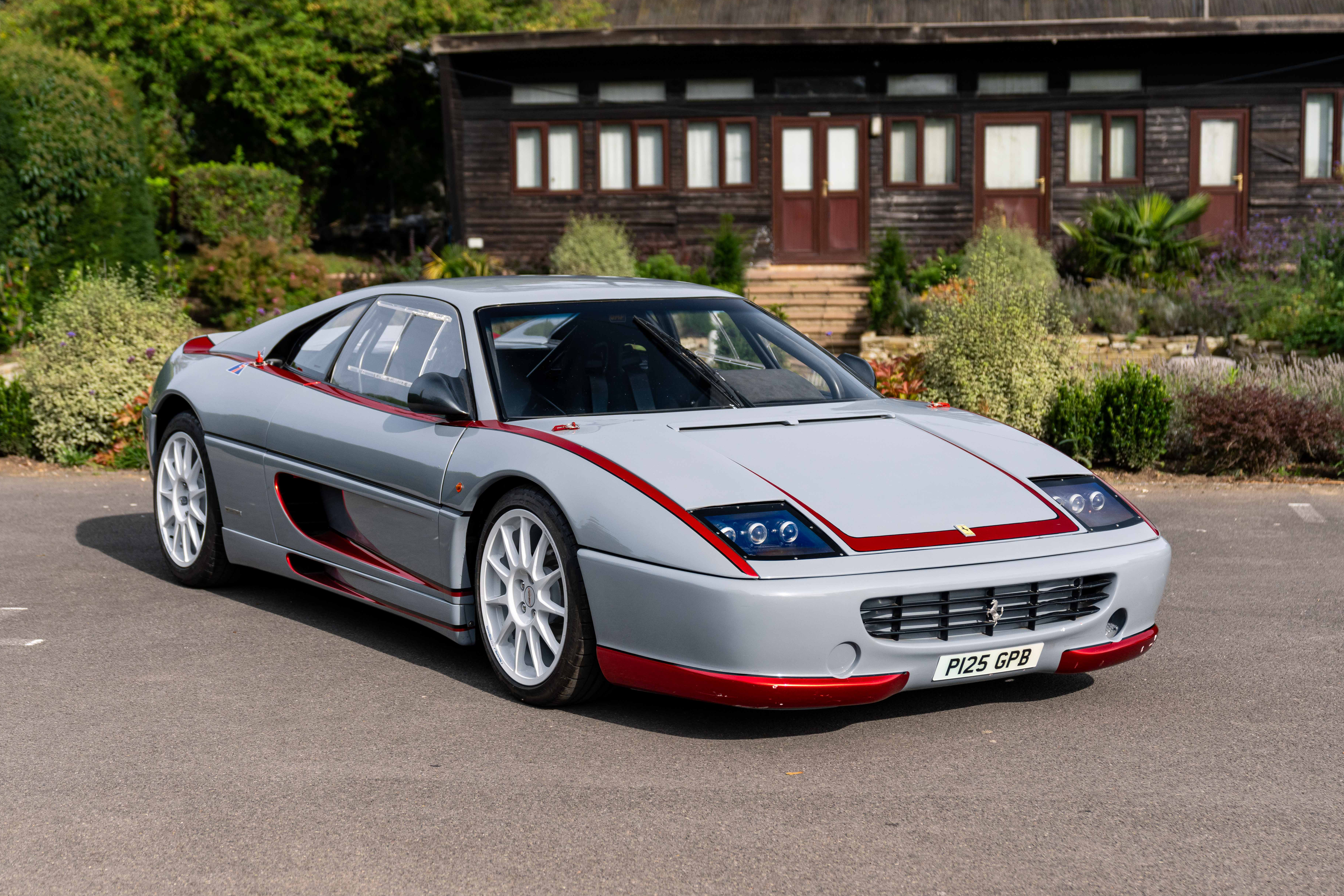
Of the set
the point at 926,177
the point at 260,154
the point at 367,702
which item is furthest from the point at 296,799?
the point at 260,154

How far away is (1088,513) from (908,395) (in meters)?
6.36

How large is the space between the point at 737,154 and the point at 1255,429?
1372 centimetres

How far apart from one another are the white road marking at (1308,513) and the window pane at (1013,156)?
1398cm

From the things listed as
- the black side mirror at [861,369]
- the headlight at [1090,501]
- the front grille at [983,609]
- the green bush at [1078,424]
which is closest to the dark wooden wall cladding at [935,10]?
the green bush at [1078,424]

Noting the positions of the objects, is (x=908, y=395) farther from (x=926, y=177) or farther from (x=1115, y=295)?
(x=926, y=177)

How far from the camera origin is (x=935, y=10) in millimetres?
23781

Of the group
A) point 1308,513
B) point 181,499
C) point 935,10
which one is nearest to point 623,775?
point 181,499

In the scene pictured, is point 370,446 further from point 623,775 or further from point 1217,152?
point 1217,152

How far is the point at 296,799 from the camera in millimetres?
3959

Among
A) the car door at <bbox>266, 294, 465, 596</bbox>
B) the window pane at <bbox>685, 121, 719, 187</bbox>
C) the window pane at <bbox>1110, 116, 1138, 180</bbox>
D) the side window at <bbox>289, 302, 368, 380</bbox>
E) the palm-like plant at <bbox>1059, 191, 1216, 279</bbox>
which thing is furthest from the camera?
the window pane at <bbox>685, 121, 719, 187</bbox>

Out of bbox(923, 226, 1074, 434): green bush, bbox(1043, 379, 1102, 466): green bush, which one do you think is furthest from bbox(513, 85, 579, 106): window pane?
bbox(1043, 379, 1102, 466): green bush

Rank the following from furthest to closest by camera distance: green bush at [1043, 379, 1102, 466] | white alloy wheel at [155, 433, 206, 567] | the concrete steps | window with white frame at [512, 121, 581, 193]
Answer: window with white frame at [512, 121, 581, 193] → the concrete steps → green bush at [1043, 379, 1102, 466] → white alloy wheel at [155, 433, 206, 567]

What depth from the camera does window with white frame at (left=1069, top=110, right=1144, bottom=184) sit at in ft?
71.9

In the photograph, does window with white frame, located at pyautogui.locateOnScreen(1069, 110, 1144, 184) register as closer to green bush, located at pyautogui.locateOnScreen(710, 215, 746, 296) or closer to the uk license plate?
green bush, located at pyautogui.locateOnScreen(710, 215, 746, 296)
